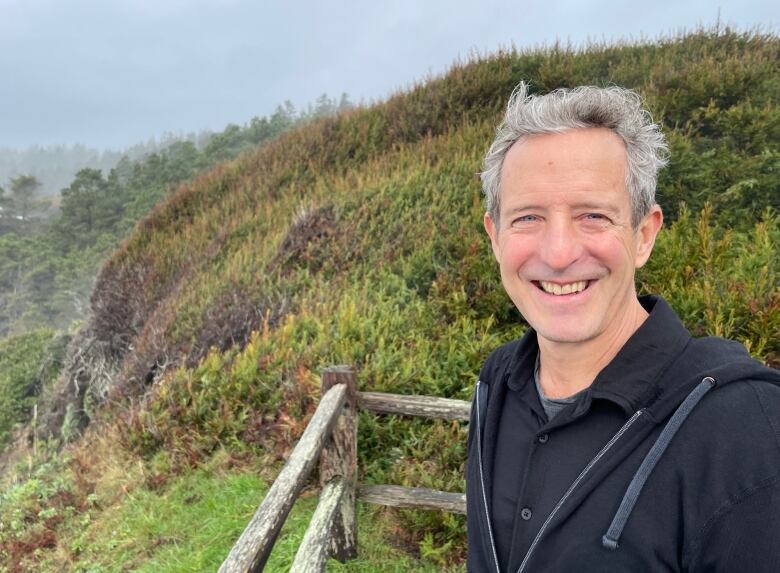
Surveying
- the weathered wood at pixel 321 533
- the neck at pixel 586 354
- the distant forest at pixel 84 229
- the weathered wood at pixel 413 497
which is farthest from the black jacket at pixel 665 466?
the distant forest at pixel 84 229

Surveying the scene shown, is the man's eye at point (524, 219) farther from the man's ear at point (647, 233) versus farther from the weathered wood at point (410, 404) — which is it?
the weathered wood at point (410, 404)

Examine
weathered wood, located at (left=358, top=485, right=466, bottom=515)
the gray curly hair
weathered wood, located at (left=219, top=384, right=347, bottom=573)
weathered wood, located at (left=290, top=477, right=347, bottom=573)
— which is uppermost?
the gray curly hair

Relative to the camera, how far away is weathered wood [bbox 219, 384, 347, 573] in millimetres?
2131

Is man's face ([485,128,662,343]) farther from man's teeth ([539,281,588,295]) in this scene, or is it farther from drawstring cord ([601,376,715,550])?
drawstring cord ([601,376,715,550])

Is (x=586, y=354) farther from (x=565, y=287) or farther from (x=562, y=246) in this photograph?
(x=562, y=246)

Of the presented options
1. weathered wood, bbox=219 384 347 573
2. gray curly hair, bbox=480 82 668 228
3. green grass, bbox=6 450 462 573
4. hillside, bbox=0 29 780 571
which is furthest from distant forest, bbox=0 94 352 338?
gray curly hair, bbox=480 82 668 228

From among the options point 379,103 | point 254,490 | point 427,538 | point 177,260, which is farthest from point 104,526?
point 379,103

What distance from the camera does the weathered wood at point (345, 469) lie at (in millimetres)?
3777

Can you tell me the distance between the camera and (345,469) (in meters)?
3.79

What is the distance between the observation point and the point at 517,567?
155 cm

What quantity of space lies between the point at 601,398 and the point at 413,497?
8.99 feet

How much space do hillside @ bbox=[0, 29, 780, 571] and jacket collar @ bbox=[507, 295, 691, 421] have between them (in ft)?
9.42

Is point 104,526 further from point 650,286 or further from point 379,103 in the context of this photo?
point 379,103

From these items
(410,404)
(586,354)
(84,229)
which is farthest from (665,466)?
(84,229)
